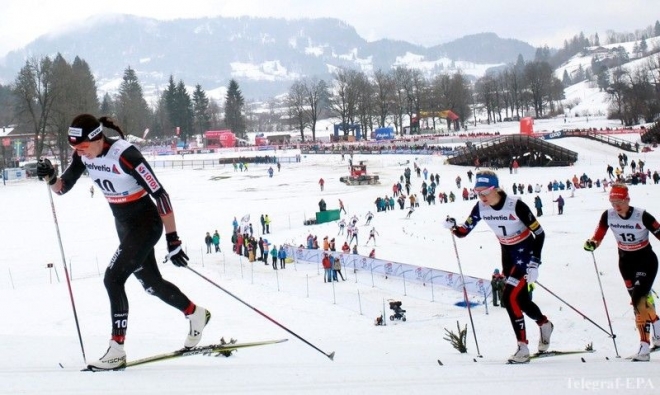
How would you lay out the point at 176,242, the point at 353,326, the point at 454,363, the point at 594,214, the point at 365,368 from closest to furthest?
the point at 176,242
the point at 365,368
the point at 454,363
the point at 353,326
the point at 594,214

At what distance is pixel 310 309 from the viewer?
1716 centimetres

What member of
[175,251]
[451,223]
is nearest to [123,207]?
[175,251]

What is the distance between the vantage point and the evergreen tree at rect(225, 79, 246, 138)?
443 feet

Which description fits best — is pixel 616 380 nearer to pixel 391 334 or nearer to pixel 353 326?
pixel 391 334

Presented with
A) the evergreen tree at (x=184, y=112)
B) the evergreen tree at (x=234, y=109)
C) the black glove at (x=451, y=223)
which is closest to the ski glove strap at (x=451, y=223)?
the black glove at (x=451, y=223)

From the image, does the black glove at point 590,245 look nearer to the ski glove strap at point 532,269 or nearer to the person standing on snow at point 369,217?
the ski glove strap at point 532,269

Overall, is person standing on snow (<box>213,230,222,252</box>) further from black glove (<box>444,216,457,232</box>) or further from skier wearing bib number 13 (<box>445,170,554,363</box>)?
skier wearing bib number 13 (<box>445,170,554,363</box>)

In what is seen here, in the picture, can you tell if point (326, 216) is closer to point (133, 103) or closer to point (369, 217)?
point (369, 217)

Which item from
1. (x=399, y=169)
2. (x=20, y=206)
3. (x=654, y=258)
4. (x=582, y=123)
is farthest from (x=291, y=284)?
(x=582, y=123)

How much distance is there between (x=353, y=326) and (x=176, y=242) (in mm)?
10067

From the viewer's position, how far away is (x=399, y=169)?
197 ft

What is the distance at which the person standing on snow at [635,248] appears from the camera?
8000 mm

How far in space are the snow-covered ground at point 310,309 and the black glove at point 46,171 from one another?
5.48ft

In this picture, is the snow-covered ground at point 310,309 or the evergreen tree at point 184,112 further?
the evergreen tree at point 184,112
